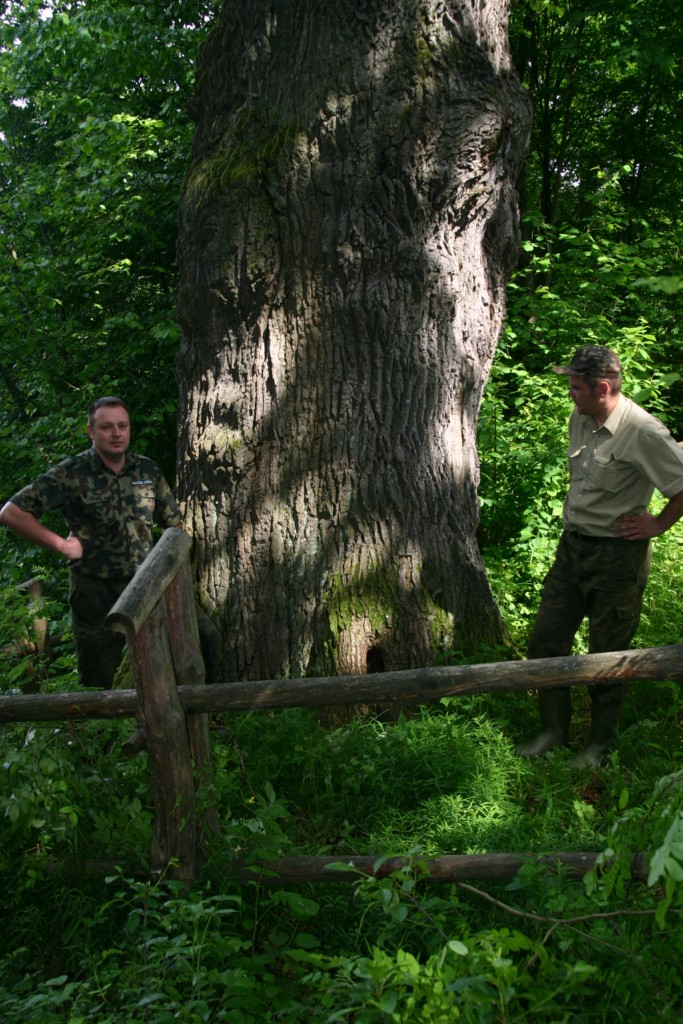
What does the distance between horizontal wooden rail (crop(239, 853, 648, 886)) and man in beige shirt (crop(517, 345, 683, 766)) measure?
1419 mm

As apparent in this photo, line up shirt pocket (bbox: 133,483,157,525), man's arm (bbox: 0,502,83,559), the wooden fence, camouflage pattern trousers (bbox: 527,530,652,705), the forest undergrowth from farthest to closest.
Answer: shirt pocket (bbox: 133,483,157,525), man's arm (bbox: 0,502,83,559), camouflage pattern trousers (bbox: 527,530,652,705), the wooden fence, the forest undergrowth

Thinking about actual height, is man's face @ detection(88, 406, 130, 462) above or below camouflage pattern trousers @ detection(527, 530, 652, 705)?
above

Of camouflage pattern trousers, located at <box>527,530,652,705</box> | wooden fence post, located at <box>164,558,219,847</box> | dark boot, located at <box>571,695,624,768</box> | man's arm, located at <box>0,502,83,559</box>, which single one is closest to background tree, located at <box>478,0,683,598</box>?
camouflage pattern trousers, located at <box>527,530,652,705</box>

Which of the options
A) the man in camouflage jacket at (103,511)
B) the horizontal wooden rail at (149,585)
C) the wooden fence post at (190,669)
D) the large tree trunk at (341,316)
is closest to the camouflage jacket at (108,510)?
the man in camouflage jacket at (103,511)

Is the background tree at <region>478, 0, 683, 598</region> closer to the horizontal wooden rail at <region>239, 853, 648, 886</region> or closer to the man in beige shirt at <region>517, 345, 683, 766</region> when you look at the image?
the man in beige shirt at <region>517, 345, 683, 766</region>

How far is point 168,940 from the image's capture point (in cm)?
309

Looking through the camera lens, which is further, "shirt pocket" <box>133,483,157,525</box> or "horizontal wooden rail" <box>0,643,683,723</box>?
"shirt pocket" <box>133,483,157,525</box>

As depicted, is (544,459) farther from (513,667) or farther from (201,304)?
(513,667)

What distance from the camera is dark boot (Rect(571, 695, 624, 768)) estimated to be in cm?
477

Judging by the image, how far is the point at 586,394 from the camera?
182 inches

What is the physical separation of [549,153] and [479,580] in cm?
1082

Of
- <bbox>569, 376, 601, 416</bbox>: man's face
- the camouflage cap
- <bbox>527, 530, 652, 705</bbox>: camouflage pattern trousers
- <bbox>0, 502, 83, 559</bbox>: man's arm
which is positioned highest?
the camouflage cap

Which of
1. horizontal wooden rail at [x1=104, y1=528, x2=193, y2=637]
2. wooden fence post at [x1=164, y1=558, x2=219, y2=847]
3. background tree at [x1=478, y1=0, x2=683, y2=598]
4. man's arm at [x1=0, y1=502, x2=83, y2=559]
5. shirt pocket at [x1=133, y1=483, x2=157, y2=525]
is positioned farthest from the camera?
background tree at [x1=478, y1=0, x2=683, y2=598]

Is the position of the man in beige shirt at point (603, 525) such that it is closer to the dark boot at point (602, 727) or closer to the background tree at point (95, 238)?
the dark boot at point (602, 727)
